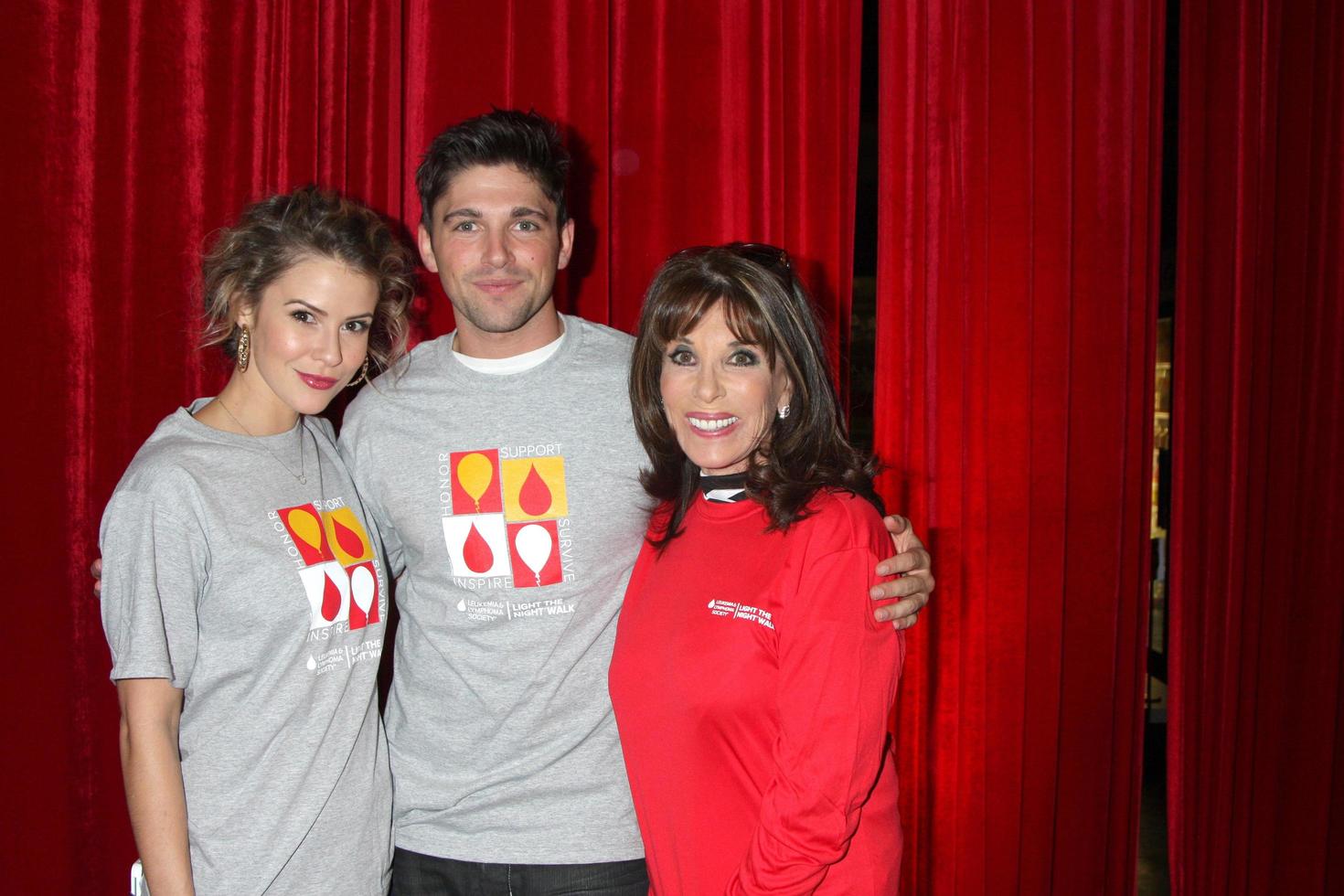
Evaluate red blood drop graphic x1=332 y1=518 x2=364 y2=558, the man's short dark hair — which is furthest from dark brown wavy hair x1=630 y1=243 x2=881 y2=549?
red blood drop graphic x1=332 y1=518 x2=364 y2=558

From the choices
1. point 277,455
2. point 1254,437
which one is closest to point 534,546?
point 277,455

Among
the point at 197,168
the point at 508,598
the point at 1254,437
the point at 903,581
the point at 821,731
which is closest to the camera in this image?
the point at 821,731

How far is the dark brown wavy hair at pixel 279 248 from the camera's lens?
142 cm

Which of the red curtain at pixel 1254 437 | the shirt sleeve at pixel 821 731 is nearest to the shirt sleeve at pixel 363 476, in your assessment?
the shirt sleeve at pixel 821 731

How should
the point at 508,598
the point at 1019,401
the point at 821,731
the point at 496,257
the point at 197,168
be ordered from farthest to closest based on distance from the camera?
the point at 1019,401 → the point at 197,168 → the point at 496,257 → the point at 508,598 → the point at 821,731

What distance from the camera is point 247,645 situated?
130cm

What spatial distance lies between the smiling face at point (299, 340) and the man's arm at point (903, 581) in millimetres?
837

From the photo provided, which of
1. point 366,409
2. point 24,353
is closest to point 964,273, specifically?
point 366,409

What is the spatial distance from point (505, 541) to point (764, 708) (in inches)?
20.8

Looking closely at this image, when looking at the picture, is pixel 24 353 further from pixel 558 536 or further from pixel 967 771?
pixel 967 771

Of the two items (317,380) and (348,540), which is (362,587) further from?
(317,380)

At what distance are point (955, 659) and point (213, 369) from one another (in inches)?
69.3

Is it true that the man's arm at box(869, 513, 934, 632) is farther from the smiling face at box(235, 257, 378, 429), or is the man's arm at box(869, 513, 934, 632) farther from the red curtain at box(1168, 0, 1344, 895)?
the red curtain at box(1168, 0, 1344, 895)

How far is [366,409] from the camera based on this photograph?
5.42 feet
